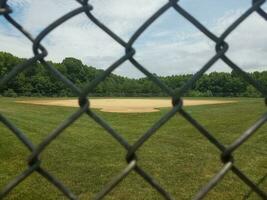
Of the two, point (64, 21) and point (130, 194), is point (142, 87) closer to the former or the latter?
point (130, 194)

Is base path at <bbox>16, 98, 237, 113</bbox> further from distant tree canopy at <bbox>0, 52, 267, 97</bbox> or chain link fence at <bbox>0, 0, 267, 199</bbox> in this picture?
chain link fence at <bbox>0, 0, 267, 199</bbox>

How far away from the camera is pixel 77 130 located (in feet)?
66.1

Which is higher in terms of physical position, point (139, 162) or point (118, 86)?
point (118, 86)

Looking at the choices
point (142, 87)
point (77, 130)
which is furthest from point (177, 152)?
point (142, 87)

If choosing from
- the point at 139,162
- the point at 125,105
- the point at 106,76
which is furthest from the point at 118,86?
the point at 106,76

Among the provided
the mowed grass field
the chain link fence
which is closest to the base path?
the mowed grass field

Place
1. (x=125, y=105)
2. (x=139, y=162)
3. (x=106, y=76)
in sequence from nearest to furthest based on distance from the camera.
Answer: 1. (x=106, y=76)
2. (x=139, y=162)
3. (x=125, y=105)

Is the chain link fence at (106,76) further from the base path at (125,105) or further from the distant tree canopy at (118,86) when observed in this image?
the distant tree canopy at (118,86)

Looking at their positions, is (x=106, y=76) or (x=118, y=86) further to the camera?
(x=118, y=86)

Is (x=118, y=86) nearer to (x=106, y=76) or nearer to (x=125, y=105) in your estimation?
(x=125, y=105)

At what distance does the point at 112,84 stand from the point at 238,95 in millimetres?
22071

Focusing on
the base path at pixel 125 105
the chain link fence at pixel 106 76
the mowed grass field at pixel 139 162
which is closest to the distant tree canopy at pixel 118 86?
the base path at pixel 125 105

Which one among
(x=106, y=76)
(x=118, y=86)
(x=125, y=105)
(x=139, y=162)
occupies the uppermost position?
(x=118, y=86)

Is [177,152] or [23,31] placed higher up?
[23,31]
